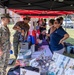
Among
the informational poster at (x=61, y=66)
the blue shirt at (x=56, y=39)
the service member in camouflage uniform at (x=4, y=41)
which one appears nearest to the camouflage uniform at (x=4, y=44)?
the service member in camouflage uniform at (x=4, y=41)

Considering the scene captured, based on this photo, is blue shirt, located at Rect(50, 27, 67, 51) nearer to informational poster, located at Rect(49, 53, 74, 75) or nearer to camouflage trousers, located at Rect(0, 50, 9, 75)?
camouflage trousers, located at Rect(0, 50, 9, 75)

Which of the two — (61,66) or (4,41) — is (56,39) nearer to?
(4,41)

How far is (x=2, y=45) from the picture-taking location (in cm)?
422

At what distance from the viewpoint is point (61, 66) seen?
274 centimetres

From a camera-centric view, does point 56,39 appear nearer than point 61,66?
No

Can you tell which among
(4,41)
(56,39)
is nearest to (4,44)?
(4,41)

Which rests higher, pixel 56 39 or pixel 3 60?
pixel 56 39

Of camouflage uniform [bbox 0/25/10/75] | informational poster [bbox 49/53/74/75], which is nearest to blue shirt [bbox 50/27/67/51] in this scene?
camouflage uniform [bbox 0/25/10/75]

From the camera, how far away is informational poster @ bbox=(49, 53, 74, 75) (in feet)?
8.55

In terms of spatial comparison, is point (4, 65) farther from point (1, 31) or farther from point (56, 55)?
point (56, 55)

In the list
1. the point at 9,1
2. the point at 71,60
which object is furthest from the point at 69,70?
the point at 9,1

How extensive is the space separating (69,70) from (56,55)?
429 millimetres

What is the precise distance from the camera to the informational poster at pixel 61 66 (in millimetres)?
2606

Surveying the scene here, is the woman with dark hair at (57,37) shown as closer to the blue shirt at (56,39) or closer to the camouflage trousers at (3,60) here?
the blue shirt at (56,39)
